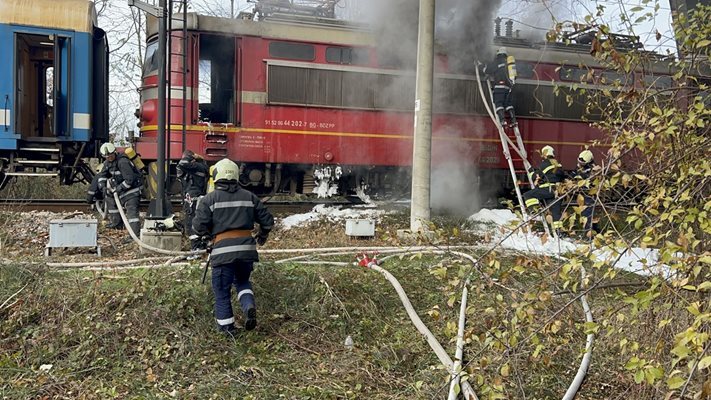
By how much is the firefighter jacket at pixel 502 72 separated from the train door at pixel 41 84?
7.66 metres

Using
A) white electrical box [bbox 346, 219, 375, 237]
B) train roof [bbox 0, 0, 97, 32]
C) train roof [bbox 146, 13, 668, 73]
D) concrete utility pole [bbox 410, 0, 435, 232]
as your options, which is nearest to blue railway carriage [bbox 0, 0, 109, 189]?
train roof [bbox 0, 0, 97, 32]

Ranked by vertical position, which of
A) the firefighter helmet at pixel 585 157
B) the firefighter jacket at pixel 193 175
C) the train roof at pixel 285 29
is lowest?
the firefighter jacket at pixel 193 175

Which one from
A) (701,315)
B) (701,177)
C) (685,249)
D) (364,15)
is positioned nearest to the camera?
(701,315)

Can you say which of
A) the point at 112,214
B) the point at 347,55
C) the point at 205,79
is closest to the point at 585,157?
the point at 347,55

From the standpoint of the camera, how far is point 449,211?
1073 centimetres

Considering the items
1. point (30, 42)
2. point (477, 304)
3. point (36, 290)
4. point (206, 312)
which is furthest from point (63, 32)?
point (477, 304)

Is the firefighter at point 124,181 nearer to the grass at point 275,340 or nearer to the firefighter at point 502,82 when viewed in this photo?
the grass at point 275,340

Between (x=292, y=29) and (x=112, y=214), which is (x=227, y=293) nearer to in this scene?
(x=112, y=214)

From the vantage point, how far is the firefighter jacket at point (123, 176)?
831 centimetres

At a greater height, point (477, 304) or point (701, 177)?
point (701, 177)

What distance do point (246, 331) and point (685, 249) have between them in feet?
10.8

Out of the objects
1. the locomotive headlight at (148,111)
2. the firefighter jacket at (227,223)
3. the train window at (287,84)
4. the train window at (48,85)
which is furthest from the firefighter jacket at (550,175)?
the train window at (48,85)

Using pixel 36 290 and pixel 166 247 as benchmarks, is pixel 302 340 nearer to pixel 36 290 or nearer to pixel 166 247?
pixel 36 290

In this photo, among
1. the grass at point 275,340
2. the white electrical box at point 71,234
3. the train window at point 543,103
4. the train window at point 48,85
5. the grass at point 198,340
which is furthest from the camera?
the train window at point 543,103
